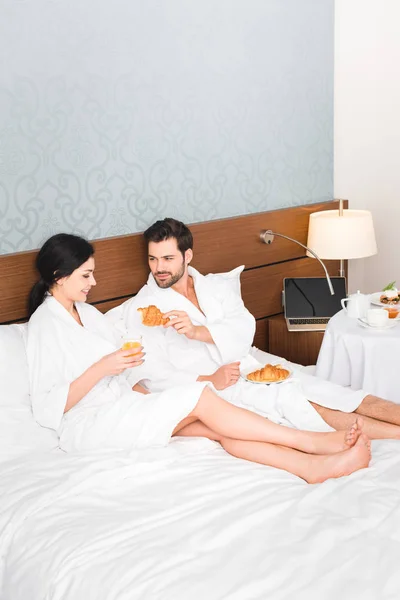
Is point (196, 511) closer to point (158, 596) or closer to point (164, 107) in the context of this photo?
point (158, 596)

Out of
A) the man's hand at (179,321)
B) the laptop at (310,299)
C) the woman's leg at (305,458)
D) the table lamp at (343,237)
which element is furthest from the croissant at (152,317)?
the table lamp at (343,237)

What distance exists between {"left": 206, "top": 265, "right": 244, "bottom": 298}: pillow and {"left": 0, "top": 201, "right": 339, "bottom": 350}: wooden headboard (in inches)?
5.1

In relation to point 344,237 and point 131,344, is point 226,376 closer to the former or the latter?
point 131,344

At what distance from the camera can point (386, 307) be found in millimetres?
3541

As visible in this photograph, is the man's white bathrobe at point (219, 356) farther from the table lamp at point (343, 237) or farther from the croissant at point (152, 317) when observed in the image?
the table lamp at point (343, 237)

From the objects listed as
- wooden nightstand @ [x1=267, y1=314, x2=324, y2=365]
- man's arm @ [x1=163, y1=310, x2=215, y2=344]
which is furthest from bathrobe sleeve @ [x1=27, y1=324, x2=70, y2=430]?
wooden nightstand @ [x1=267, y1=314, x2=324, y2=365]

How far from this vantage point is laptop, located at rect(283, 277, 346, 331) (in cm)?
393

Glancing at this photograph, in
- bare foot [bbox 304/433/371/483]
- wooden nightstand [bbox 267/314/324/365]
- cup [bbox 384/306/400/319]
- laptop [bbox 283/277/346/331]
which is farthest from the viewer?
laptop [bbox 283/277/346/331]

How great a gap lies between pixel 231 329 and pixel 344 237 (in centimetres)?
96

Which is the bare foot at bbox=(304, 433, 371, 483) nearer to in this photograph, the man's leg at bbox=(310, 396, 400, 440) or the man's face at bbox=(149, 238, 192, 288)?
the man's leg at bbox=(310, 396, 400, 440)

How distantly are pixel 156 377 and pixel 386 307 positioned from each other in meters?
1.11

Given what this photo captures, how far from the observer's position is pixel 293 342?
391 centimetres

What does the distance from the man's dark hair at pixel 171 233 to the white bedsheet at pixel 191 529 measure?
42.8 inches

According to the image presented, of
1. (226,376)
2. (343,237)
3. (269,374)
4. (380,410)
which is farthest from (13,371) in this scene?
(343,237)
